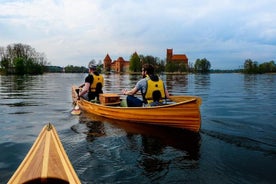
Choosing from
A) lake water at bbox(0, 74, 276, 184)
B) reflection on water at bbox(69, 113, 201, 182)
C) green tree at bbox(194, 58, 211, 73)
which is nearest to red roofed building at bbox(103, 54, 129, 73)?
green tree at bbox(194, 58, 211, 73)

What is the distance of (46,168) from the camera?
359 centimetres

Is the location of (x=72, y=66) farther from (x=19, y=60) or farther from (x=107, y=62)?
(x=19, y=60)

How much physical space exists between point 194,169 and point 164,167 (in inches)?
25.0

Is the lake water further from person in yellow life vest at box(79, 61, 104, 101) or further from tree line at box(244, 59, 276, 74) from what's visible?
tree line at box(244, 59, 276, 74)

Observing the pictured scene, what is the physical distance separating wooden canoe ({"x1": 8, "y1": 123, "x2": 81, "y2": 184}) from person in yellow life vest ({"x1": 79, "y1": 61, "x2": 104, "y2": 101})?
7.85 meters

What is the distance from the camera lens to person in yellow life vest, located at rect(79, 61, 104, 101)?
11727mm

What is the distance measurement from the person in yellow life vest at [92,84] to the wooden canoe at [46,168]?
785 centimetres

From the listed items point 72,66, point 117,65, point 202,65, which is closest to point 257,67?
point 202,65

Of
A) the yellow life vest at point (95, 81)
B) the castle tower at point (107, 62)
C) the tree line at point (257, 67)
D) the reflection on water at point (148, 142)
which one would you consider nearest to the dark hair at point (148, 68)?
the reflection on water at point (148, 142)

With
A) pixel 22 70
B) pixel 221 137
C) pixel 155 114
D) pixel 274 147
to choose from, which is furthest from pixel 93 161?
A: pixel 22 70

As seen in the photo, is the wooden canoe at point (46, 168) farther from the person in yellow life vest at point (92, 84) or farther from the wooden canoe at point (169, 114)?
the person in yellow life vest at point (92, 84)

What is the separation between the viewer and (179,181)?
16.2 feet

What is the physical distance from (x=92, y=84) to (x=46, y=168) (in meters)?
8.89

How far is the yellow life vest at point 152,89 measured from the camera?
8805mm
